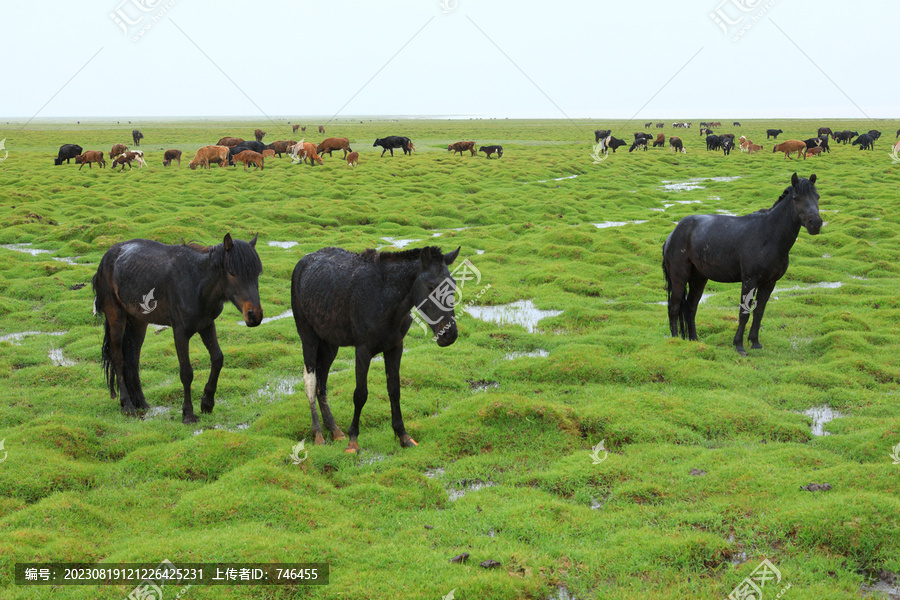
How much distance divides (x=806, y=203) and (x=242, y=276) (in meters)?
10.4

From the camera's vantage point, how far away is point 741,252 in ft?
40.6

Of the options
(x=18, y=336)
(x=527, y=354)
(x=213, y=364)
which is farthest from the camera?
(x=18, y=336)

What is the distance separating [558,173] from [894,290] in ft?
107

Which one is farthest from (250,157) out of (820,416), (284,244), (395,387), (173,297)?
(820,416)

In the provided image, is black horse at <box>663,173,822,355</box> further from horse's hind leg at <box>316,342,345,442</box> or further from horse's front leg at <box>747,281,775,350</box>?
horse's hind leg at <box>316,342,345,442</box>

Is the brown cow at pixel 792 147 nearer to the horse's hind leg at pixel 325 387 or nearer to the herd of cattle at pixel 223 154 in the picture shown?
the herd of cattle at pixel 223 154

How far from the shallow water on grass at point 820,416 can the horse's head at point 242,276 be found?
8290mm

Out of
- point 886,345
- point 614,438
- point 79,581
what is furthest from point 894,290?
point 79,581

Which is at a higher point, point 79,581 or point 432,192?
point 432,192

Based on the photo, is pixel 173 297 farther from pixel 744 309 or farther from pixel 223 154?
pixel 223 154

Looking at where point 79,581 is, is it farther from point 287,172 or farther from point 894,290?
point 287,172

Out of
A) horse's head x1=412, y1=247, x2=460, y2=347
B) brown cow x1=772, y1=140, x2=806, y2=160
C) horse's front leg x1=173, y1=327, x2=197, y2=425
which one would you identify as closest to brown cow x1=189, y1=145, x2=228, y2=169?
horse's front leg x1=173, y1=327, x2=197, y2=425

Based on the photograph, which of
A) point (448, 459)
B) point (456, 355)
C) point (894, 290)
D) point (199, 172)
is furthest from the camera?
point (199, 172)

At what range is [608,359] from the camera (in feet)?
37.2
